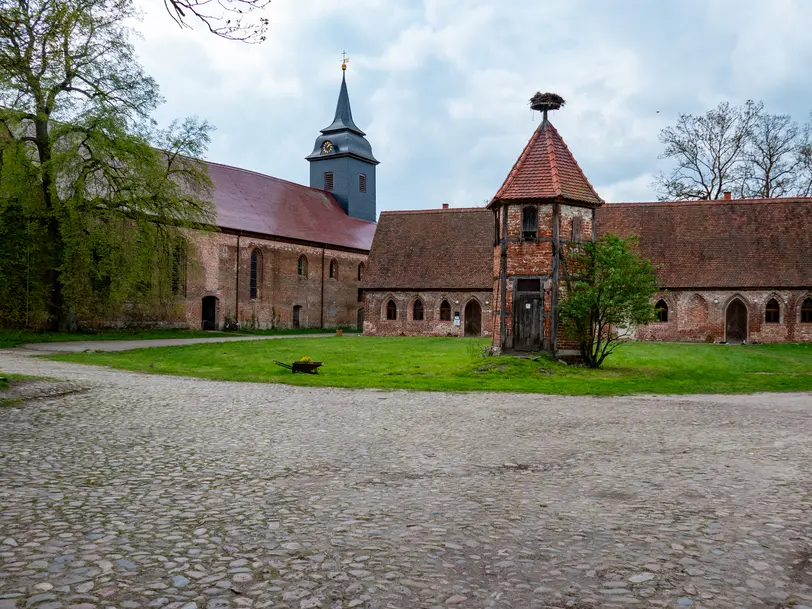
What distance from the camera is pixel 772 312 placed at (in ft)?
111

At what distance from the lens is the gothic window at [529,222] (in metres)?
21.4

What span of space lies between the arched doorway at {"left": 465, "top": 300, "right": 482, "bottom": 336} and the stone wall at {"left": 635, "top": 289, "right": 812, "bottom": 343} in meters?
8.23

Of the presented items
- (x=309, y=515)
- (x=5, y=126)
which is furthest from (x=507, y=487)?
(x=5, y=126)

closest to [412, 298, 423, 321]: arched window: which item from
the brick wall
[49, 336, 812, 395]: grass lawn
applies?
the brick wall

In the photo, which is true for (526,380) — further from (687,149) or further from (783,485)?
(687,149)

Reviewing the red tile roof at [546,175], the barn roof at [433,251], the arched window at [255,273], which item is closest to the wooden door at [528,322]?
the red tile roof at [546,175]

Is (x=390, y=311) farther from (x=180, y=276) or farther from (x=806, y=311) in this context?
(x=806, y=311)

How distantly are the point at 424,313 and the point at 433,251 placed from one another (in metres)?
3.70

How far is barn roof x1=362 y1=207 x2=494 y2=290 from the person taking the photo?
124 feet

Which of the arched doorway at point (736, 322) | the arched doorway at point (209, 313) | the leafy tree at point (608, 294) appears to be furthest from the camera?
the arched doorway at point (209, 313)

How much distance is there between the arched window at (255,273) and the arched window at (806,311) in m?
30.4

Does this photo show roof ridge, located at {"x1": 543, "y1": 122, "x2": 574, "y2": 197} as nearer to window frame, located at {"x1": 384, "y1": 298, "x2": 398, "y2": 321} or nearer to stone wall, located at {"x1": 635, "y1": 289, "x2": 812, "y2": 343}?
stone wall, located at {"x1": 635, "y1": 289, "x2": 812, "y2": 343}

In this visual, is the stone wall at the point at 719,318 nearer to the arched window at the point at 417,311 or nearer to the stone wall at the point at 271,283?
the arched window at the point at 417,311

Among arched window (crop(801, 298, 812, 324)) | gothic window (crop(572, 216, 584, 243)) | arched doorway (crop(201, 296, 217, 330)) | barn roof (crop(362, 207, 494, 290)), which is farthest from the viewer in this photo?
arched doorway (crop(201, 296, 217, 330))
